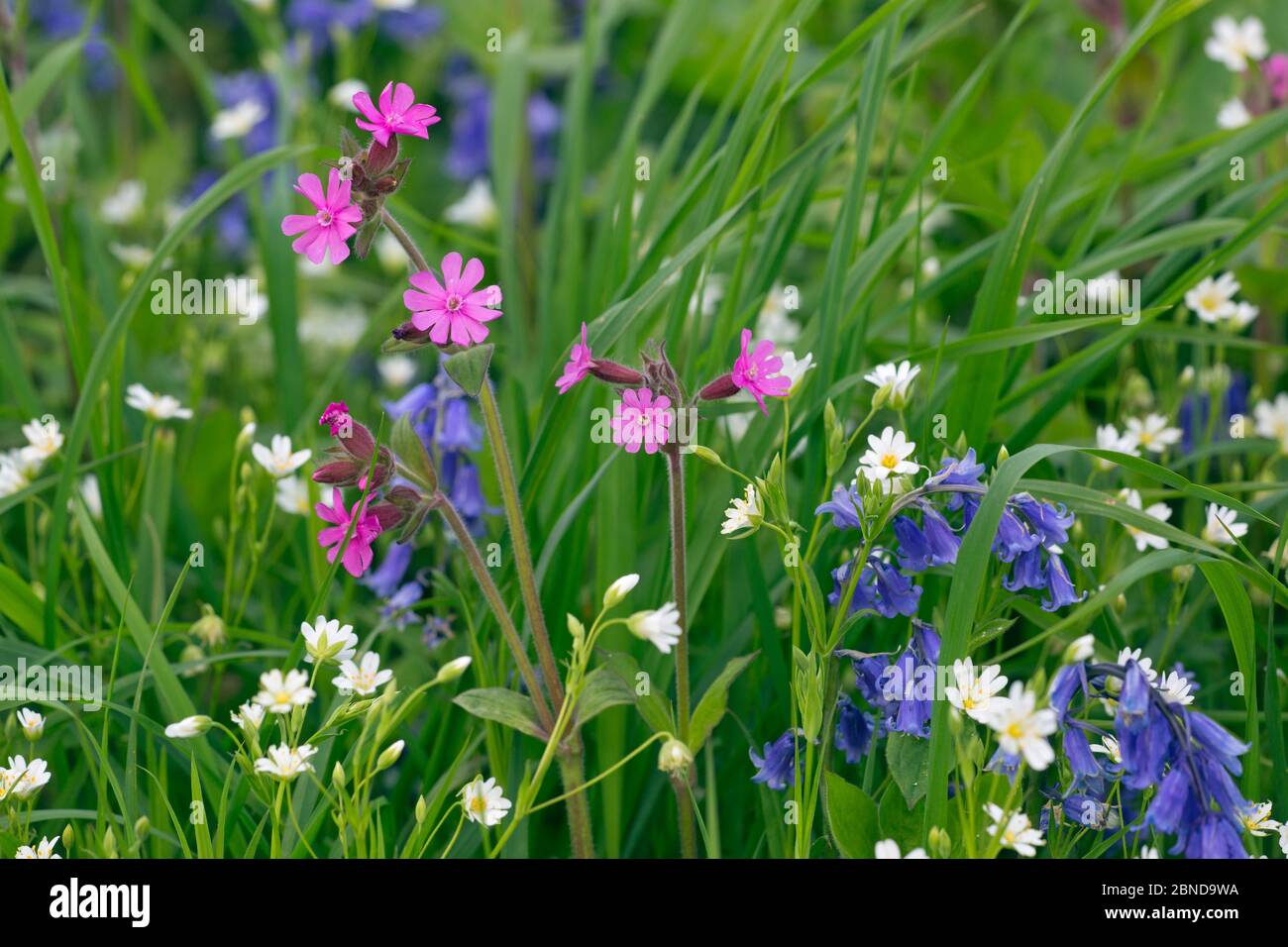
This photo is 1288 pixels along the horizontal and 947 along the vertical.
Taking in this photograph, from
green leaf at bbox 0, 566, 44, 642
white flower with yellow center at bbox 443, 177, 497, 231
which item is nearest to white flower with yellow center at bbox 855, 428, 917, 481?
green leaf at bbox 0, 566, 44, 642

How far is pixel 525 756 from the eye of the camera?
4.93ft

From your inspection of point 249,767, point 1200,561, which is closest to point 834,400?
point 1200,561

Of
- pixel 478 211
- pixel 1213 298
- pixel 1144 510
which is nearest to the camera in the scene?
pixel 1144 510

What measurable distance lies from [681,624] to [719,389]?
25 centimetres

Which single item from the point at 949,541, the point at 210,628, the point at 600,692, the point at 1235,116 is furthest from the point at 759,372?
the point at 1235,116

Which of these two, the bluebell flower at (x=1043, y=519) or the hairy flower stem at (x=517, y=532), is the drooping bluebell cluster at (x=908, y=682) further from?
the hairy flower stem at (x=517, y=532)

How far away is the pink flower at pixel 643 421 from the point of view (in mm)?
1201

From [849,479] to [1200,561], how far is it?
0.48m

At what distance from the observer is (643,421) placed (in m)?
1.21

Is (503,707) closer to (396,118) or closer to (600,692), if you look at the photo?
(600,692)

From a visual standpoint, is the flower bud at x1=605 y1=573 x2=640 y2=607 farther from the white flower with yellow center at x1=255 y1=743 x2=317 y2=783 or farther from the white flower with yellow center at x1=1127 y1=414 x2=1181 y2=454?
the white flower with yellow center at x1=1127 y1=414 x2=1181 y2=454

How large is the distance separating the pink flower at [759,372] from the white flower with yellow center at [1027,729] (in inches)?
14.2

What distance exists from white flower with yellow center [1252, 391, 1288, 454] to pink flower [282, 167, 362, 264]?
4.59 feet
